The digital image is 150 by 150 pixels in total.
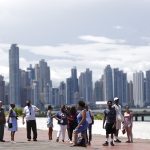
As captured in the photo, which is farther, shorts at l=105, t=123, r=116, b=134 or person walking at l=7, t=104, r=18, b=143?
person walking at l=7, t=104, r=18, b=143

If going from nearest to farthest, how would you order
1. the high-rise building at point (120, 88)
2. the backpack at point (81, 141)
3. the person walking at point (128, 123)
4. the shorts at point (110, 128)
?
the backpack at point (81, 141)
the shorts at point (110, 128)
the person walking at point (128, 123)
the high-rise building at point (120, 88)

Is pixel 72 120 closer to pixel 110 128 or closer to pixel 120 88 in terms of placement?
pixel 110 128

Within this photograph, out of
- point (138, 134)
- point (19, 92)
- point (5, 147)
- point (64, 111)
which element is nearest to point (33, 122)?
point (64, 111)

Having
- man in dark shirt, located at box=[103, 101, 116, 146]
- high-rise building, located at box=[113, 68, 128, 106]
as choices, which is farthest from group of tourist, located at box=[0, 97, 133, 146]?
high-rise building, located at box=[113, 68, 128, 106]

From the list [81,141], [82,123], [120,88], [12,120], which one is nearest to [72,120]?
[81,141]

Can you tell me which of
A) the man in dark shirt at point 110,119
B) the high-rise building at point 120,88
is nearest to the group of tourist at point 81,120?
the man in dark shirt at point 110,119

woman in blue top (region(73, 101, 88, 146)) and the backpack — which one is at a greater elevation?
woman in blue top (region(73, 101, 88, 146))

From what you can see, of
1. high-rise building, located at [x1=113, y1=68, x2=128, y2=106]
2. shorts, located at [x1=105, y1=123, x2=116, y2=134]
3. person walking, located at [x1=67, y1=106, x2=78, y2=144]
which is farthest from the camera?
high-rise building, located at [x1=113, y1=68, x2=128, y2=106]

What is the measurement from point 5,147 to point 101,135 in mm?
9050

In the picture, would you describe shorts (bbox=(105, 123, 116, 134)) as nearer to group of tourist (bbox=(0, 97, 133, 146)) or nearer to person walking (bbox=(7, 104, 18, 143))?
group of tourist (bbox=(0, 97, 133, 146))

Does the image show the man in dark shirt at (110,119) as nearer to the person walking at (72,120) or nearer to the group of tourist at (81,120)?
the group of tourist at (81,120)

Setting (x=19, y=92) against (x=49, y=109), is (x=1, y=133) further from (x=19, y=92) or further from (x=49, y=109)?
(x=19, y=92)

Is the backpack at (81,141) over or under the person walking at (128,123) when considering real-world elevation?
under

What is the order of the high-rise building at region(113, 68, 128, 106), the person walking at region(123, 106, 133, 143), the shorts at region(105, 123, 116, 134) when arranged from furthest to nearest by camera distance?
the high-rise building at region(113, 68, 128, 106) → the person walking at region(123, 106, 133, 143) → the shorts at region(105, 123, 116, 134)
